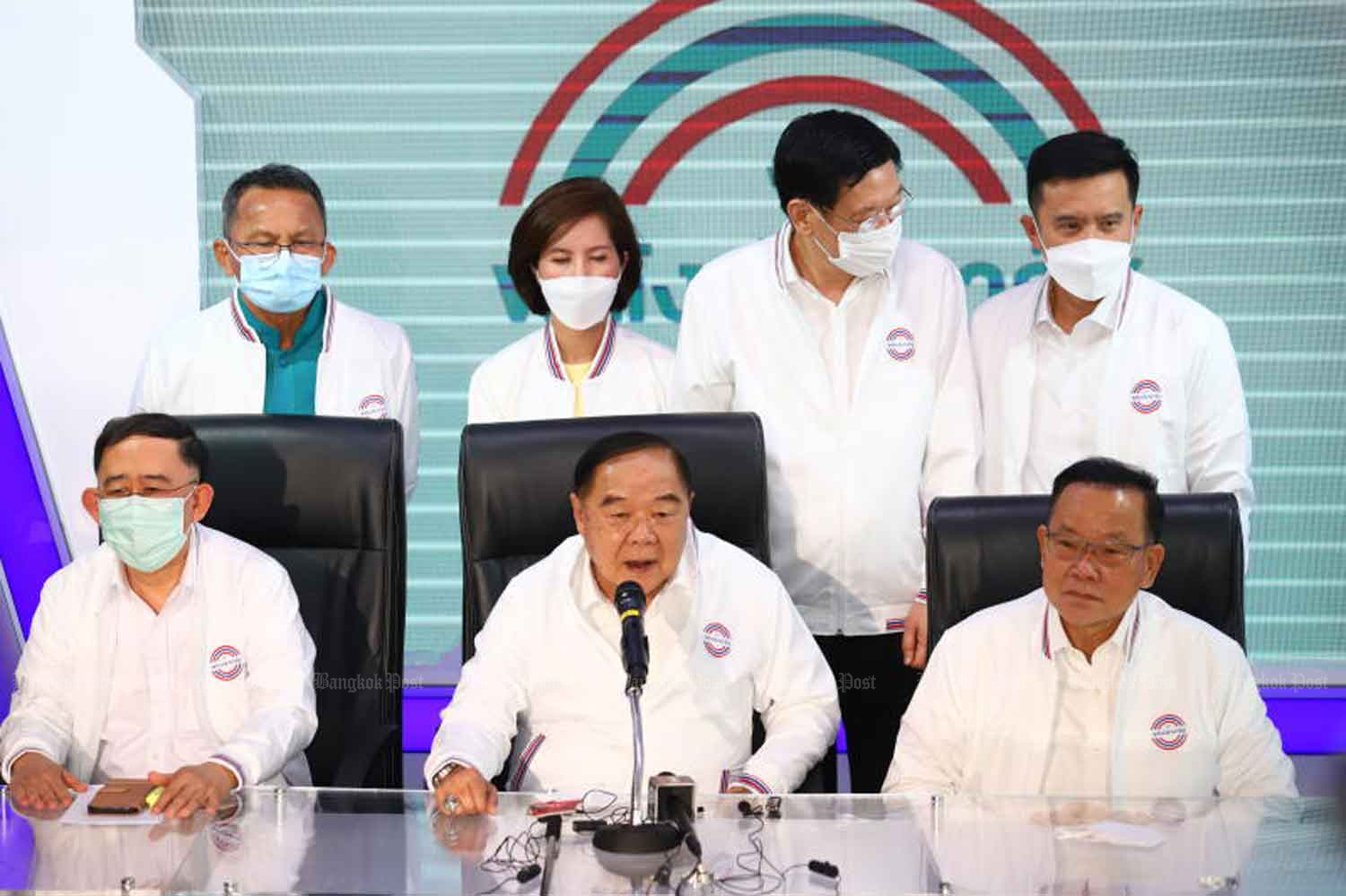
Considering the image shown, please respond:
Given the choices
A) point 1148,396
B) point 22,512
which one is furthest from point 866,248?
point 22,512

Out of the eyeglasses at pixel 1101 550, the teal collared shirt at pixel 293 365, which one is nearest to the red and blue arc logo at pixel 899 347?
the eyeglasses at pixel 1101 550

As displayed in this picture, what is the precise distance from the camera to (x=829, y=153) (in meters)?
3.15

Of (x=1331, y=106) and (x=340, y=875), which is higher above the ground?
(x=1331, y=106)

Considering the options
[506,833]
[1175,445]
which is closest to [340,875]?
[506,833]

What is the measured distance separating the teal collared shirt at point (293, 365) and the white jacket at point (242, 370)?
0.01m

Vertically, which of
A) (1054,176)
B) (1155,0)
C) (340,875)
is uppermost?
(1155,0)

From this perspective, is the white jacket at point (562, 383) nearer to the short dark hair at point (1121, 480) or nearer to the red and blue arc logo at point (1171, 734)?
the short dark hair at point (1121, 480)

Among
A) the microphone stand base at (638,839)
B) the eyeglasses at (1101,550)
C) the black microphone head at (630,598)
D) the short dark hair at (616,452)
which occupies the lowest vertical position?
the microphone stand base at (638,839)

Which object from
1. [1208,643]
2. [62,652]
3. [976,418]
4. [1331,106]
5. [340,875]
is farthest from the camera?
[1331,106]

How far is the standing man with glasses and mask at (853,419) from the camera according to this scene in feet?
10.7

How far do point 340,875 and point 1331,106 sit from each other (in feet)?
12.3

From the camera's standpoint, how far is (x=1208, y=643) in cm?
286

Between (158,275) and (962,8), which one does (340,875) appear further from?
(962,8)

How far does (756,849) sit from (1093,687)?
82 cm
